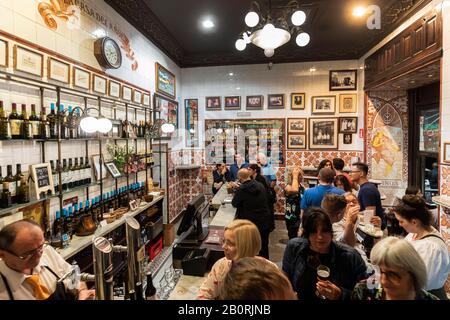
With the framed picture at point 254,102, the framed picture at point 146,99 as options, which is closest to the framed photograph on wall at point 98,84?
the framed picture at point 146,99

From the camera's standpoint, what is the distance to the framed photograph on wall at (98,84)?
10.4ft

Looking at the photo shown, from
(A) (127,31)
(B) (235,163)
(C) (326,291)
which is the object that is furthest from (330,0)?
(C) (326,291)

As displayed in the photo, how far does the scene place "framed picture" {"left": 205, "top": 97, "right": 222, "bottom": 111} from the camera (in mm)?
6625

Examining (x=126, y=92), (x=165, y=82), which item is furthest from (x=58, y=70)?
(x=165, y=82)

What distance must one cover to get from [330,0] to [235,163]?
3724 millimetres

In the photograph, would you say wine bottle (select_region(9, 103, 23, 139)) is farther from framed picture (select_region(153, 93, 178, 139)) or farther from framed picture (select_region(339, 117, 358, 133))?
framed picture (select_region(339, 117, 358, 133))

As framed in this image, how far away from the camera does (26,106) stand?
230cm

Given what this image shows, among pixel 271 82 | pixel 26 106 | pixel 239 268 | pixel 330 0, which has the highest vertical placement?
pixel 330 0

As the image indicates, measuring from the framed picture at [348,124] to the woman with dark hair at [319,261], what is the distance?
4.93 m

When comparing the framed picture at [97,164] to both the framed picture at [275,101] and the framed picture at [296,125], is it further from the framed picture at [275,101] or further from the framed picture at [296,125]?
the framed picture at [296,125]

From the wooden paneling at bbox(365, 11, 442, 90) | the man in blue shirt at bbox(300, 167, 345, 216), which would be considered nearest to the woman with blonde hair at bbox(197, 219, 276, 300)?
the man in blue shirt at bbox(300, 167, 345, 216)

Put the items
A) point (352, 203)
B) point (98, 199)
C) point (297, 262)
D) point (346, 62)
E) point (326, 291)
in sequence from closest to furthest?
point (326, 291)
point (297, 262)
point (352, 203)
point (98, 199)
point (346, 62)

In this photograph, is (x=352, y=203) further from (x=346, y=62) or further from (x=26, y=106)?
(x=346, y=62)

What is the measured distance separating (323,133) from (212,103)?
111 inches
